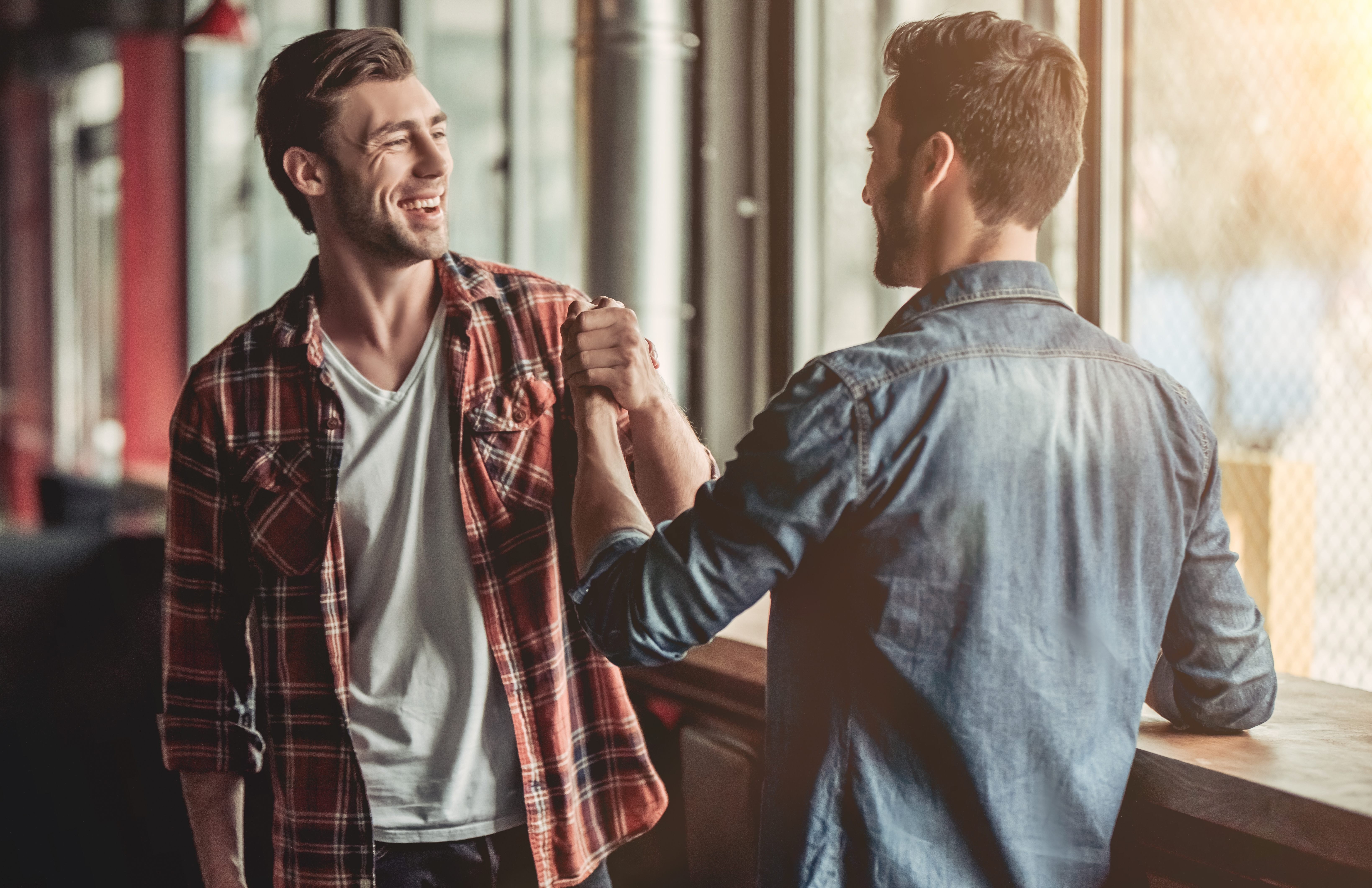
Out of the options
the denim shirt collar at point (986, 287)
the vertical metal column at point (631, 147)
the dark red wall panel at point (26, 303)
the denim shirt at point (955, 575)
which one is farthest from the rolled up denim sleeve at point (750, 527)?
the dark red wall panel at point (26, 303)

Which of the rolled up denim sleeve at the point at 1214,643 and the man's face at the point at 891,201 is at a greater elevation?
the man's face at the point at 891,201

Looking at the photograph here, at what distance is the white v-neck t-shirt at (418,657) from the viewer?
1410mm

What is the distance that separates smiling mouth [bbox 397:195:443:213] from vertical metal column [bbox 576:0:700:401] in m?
0.96

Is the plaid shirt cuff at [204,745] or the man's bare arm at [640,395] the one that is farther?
the plaid shirt cuff at [204,745]

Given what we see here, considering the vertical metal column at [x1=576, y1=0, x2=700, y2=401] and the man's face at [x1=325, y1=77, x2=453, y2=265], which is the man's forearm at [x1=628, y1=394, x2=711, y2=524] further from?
the vertical metal column at [x1=576, y1=0, x2=700, y2=401]

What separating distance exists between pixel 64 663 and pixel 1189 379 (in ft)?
10.4

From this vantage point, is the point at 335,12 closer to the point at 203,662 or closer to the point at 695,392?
the point at 695,392

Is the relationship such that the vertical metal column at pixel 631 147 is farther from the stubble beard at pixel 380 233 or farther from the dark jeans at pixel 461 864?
the dark jeans at pixel 461 864

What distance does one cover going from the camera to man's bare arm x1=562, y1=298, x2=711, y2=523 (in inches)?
51.0

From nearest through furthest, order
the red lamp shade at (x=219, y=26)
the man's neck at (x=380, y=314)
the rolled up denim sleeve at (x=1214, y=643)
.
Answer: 1. the rolled up denim sleeve at (x=1214, y=643)
2. the man's neck at (x=380, y=314)
3. the red lamp shade at (x=219, y=26)

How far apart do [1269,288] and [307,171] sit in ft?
5.03

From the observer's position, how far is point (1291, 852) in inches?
45.1

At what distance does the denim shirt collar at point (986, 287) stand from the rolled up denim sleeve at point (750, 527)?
131 millimetres

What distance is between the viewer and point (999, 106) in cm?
105
